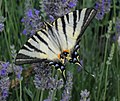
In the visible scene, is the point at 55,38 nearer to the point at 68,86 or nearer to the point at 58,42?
the point at 58,42

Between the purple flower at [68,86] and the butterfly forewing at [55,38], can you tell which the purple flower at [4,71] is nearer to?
the butterfly forewing at [55,38]

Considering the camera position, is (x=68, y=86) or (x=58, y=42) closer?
(x=58, y=42)

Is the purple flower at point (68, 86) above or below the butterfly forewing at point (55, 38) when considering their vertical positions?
below

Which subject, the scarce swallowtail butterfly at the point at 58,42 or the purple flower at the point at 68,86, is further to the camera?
the purple flower at the point at 68,86

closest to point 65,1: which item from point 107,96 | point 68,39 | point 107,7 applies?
point 68,39

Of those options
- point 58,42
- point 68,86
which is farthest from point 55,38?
point 68,86

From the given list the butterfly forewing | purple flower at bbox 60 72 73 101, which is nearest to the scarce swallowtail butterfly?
the butterfly forewing

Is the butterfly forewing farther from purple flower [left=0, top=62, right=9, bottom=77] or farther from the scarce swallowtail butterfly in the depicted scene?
purple flower [left=0, top=62, right=9, bottom=77]

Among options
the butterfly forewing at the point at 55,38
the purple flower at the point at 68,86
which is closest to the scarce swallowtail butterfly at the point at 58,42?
the butterfly forewing at the point at 55,38
